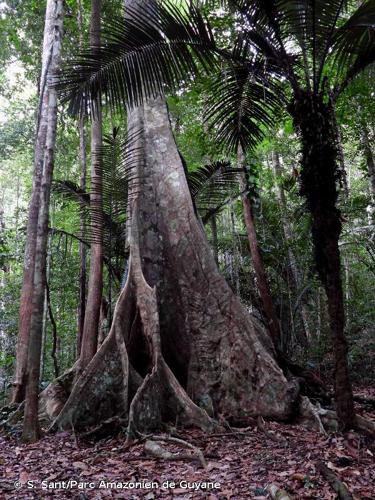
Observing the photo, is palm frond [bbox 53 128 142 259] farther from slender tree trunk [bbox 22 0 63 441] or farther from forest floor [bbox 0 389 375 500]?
forest floor [bbox 0 389 375 500]

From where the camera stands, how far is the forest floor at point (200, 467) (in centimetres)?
312

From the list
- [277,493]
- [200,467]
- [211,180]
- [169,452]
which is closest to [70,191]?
[211,180]

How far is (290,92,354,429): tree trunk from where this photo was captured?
4.26 meters

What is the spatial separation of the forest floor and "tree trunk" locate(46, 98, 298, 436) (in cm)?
40

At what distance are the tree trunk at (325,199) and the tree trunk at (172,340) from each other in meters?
1.07

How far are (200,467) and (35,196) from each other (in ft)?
17.0

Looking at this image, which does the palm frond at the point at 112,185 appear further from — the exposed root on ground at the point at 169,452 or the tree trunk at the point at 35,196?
the exposed root on ground at the point at 169,452

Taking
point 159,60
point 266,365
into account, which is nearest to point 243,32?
point 159,60

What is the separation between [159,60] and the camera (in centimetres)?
492

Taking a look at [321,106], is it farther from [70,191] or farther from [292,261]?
[292,261]

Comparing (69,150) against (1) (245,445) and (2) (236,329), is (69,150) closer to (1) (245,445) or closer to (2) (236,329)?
(2) (236,329)

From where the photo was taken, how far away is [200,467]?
364 cm

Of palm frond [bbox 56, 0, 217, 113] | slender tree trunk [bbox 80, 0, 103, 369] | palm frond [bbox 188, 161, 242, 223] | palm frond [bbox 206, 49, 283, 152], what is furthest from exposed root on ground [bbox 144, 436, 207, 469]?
palm frond [bbox 188, 161, 242, 223]

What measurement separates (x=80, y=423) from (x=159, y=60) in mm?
4190
